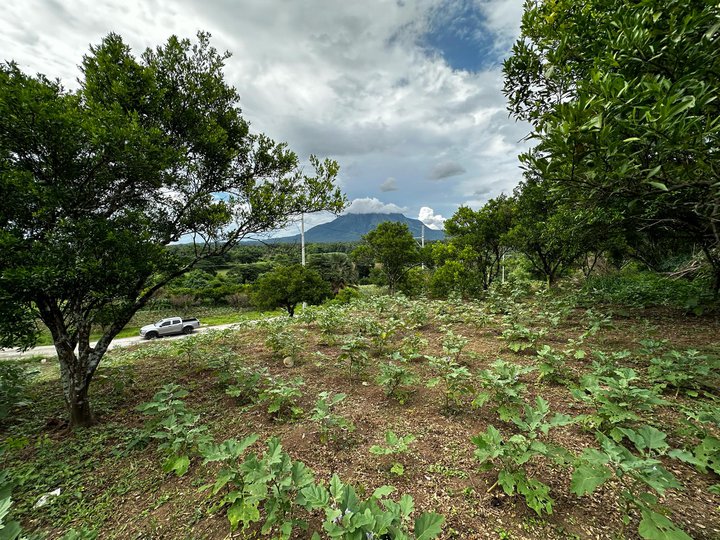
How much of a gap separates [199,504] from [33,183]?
11.5 feet

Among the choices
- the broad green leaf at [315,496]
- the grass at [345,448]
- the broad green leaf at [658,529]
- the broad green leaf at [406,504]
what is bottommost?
the grass at [345,448]

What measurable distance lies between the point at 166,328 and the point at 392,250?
18.9 metres

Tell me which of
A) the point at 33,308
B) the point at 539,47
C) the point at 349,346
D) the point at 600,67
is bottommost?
the point at 349,346

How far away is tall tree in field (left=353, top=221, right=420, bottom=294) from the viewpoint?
61.5 ft

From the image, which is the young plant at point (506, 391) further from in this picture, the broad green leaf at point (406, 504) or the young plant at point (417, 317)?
the young plant at point (417, 317)

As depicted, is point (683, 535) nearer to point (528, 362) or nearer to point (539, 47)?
point (528, 362)

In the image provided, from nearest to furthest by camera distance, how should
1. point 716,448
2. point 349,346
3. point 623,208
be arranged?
point 716,448
point 349,346
point 623,208

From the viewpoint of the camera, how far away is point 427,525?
1.63 meters

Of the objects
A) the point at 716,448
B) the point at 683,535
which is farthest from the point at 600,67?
the point at 683,535

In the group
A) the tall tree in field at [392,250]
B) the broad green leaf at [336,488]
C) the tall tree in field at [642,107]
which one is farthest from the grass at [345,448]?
the tall tree in field at [392,250]

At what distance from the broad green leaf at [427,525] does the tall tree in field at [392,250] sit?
17322 mm

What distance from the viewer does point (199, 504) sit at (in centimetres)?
240

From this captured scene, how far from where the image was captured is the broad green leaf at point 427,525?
1.59 meters

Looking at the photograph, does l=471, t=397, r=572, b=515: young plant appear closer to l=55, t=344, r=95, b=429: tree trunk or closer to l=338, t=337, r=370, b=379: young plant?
l=338, t=337, r=370, b=379: young plant
